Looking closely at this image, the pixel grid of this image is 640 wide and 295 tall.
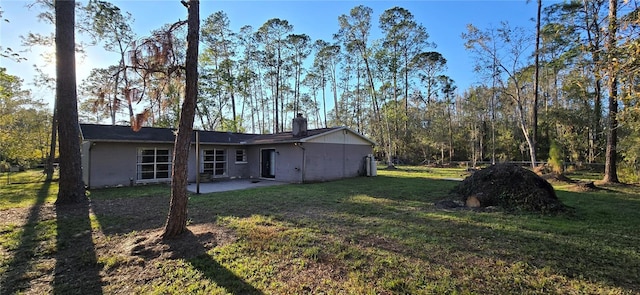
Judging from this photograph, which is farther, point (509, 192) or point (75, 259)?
point (509, 192)

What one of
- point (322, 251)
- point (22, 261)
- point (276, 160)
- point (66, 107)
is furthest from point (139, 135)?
point (322, 251)

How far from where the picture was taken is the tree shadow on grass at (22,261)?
3.04m

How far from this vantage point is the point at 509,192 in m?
6.91

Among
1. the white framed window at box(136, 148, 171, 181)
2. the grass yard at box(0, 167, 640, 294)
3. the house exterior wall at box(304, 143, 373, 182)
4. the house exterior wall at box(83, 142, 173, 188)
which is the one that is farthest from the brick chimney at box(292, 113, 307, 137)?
the grass yard at box(0, 167, 640, 294)

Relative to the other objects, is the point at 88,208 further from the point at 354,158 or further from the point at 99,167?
the point at 354,158

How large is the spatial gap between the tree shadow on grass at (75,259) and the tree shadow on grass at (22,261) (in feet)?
0.90

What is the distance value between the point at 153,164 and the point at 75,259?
936 centimetres

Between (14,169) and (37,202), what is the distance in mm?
20027

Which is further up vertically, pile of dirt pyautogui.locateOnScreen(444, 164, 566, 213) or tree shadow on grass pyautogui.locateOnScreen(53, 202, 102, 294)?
pile of dirt pyautogui.locateOnScreen(444, 164, 566, 213)

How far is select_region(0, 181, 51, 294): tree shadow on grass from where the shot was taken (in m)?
3.04

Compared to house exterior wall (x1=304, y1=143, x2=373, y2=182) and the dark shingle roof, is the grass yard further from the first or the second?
house exterior wall (x1=304, y1=143, x2=373, y2=182)

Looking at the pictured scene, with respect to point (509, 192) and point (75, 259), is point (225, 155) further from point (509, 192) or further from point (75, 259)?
point (509, 192)

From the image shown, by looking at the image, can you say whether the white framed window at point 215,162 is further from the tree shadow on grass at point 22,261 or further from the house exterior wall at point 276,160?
the tree shadow on grass at point 22,261

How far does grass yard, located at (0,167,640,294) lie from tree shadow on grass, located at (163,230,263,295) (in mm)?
15
